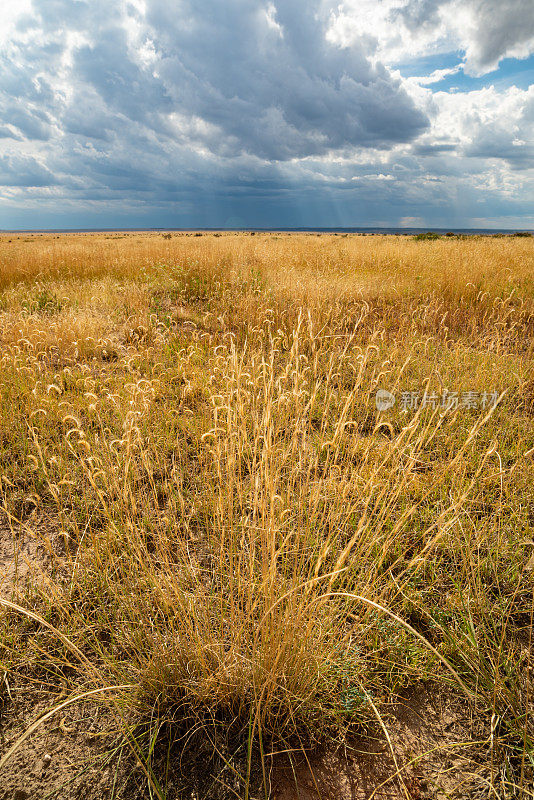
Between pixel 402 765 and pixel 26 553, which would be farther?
pixel 26 553

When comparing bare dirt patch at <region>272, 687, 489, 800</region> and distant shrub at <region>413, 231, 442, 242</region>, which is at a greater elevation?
distant shrub at <region>413, 231, 442, 242</region>

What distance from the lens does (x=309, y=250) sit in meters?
10.6

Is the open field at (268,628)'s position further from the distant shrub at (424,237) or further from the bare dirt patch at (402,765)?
the distant shrub at (424,237)

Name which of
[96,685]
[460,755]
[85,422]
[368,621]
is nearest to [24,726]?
[96,685]

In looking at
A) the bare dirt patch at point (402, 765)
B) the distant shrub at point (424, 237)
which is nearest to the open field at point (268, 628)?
the bare dirt patch at point (402, 765)

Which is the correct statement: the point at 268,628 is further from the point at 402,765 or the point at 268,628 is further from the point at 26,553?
the point at 26,553

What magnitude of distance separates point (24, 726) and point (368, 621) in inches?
58.2

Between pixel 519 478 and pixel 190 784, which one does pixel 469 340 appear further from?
pixel 190 784

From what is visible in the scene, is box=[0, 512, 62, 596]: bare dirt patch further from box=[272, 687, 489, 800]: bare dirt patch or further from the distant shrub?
the distant shrub

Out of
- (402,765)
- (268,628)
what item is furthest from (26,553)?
(402,765)

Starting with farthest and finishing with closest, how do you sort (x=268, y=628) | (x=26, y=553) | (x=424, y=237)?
(x=424, y=237) < (x=26, y=553) < (x=268, y=628)

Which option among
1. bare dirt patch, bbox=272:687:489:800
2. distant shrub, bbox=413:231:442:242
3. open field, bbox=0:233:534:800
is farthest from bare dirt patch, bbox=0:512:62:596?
distant shrub, bbox=413:231:442:242

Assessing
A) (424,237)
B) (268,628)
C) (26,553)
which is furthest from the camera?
(424,237)

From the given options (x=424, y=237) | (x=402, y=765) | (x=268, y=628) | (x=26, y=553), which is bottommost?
(x=402, y=765)
